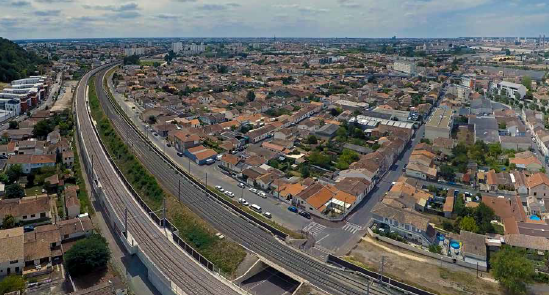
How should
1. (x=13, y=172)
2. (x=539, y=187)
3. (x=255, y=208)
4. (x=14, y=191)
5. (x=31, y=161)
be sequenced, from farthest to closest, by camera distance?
(x=31, y=161) < (x=13, y=172) < (x=539, y=187) < (x=14, y=191) < (x=255, y=208)

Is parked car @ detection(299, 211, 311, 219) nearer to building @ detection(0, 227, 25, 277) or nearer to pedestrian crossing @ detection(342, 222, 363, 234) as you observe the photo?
pedestrian crossing @ detection(342, 222, 363, 234)

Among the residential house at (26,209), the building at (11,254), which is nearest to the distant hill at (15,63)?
the residential house at (26,209)

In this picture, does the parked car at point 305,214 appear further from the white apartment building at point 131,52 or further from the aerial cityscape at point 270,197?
the white apartment building at point 131,52

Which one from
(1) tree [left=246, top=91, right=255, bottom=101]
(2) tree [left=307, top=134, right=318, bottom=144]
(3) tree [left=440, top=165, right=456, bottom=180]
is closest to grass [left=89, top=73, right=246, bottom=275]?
(2) tree [left=307, top=134, right=318, bottom=144]

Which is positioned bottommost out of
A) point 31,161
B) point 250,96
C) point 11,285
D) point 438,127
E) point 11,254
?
point 11,285

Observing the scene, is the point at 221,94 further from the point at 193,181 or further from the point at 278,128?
the point at 193,181

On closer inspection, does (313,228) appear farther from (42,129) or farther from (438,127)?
(42,129)

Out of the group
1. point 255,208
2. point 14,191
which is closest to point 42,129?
point 14,191
